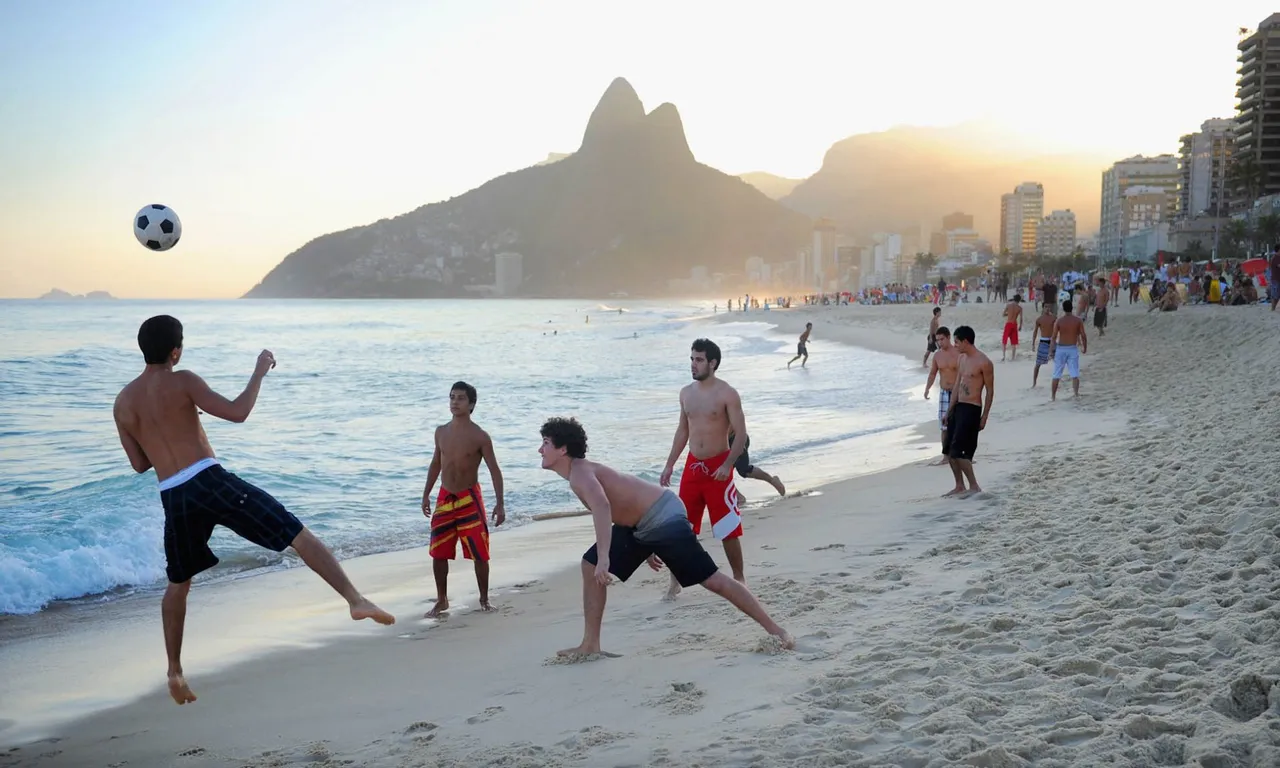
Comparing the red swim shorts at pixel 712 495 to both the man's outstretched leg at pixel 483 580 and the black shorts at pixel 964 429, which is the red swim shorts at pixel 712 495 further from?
the black shorts at pixel 964 429

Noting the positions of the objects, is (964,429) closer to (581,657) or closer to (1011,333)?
(581,657)

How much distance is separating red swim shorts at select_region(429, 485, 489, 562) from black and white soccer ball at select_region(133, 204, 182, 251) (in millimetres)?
2626

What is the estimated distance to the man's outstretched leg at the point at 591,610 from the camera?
4.79 meters

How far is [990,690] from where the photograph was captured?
3863 millimetres

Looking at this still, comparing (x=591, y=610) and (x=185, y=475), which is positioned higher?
(x=185, y=475)

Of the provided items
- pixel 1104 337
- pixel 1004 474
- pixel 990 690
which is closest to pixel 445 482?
pixel 990 690

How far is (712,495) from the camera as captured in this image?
5734mm

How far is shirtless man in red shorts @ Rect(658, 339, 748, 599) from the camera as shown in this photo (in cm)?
570

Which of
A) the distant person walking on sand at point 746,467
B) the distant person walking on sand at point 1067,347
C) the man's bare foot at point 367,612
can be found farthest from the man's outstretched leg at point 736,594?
the distant person walking on sand at point 1067,347

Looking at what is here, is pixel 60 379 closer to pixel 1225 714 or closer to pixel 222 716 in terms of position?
pixel 222 716

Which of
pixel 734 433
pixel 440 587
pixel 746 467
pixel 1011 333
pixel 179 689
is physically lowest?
pixel 440 587

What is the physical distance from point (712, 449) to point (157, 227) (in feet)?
13.7

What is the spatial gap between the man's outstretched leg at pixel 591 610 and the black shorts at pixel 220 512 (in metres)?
1.45

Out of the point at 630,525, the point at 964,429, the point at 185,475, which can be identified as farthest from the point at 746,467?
the point at 185,475
